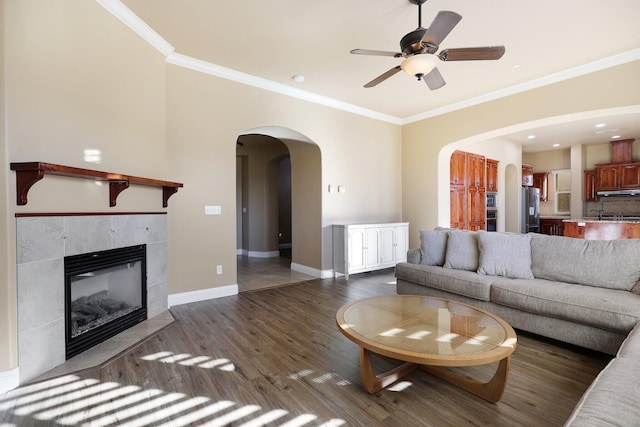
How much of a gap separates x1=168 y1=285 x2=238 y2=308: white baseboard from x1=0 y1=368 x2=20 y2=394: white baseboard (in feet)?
5.42

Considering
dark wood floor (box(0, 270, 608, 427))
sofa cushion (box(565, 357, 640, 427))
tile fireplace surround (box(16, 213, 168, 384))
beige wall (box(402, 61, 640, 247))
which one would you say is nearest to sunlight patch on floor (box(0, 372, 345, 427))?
dark wood floor (box(0, 270, 608, 427))

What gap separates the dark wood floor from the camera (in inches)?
68.7

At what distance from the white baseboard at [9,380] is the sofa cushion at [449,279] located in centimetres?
351

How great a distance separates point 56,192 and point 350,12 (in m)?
2.91

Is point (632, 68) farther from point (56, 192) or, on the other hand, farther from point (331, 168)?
point (56, 192)

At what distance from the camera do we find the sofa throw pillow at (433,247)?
3.73 metres

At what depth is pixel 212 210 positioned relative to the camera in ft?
13.2

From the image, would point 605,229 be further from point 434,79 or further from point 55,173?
point 55,173

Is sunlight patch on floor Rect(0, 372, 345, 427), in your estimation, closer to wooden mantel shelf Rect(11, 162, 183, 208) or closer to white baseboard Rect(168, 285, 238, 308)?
wooden mantel shelf Rect(11, 162, 183, 208)

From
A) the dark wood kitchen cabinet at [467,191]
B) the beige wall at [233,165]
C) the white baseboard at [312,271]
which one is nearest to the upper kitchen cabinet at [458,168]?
the dark wood kitchen cabinet at [467,191]

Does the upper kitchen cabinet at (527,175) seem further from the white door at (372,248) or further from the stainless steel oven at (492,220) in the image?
the white door at (372,248)

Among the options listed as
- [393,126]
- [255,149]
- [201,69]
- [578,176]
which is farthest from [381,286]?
[578,176]

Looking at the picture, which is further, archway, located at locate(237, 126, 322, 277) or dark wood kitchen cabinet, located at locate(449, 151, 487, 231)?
dark wood kitchen cabinet, located at locate(449, 151, 487, 231)

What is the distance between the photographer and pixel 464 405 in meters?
1.84
